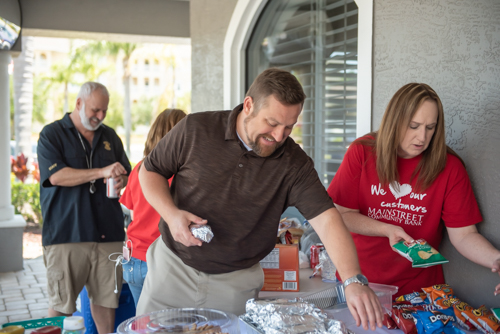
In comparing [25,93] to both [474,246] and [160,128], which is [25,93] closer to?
[160,128]

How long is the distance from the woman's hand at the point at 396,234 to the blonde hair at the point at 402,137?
0.24 m

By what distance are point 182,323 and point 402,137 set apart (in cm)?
117

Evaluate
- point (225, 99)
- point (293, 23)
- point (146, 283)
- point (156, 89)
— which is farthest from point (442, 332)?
point (156, 89)

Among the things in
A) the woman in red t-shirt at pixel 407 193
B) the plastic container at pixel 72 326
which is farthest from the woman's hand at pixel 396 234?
the plastic container at pixel 72 326

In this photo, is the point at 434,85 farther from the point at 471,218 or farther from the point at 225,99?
the point at 225,99

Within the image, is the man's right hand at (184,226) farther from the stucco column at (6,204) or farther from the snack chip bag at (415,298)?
the stucco column at (6,204)

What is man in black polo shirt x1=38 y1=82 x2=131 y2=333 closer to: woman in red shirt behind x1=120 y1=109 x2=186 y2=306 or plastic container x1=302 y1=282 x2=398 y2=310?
woman in red shirt behind x1=120 y1=109 x2=186 y2=306

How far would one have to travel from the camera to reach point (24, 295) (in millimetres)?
5461

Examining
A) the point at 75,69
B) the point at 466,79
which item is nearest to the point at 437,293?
the point at 466,79

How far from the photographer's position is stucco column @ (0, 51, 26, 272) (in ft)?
20.6

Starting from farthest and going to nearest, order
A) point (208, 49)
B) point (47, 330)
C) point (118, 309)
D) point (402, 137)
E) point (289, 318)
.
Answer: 1. point (208, 49)
2. point (118, 309)
3. point (402, 137)
4. point (289, 318)
5. point (47, 330)

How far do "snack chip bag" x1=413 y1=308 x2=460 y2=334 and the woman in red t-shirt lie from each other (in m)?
0.31

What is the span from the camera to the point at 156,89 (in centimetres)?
4419

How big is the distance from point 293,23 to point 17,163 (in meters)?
8.12
